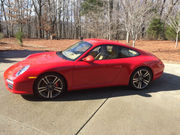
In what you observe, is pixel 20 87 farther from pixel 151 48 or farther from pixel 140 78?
pixel 151 48

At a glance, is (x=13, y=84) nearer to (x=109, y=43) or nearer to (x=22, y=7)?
(x=109, y=43)

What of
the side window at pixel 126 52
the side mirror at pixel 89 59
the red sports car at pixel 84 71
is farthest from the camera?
the side window at pixel 126 52

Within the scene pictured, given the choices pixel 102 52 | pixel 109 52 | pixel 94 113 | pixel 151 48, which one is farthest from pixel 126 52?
pixel 151 48

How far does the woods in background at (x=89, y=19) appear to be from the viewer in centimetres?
1585

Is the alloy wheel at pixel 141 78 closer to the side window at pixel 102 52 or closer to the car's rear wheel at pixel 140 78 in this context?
the car's rear wheel at pixel 140 78

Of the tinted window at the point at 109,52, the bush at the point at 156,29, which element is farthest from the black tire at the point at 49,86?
the bush at the point at 156,29

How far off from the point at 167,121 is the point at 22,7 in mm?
30543

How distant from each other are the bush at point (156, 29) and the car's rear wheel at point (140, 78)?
1993 centimetres

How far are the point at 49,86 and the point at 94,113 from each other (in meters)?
1.15

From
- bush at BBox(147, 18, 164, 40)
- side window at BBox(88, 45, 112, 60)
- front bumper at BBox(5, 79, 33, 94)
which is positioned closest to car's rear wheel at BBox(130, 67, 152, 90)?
side window at BBox(88, 45, 112, 60)

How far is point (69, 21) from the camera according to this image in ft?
122

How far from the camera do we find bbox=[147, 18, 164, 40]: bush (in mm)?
21734

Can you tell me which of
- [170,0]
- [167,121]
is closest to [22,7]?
[170,0]

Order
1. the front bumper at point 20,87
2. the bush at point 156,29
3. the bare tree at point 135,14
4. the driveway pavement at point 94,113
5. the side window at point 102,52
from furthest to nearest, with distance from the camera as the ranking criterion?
the bush at point 156,29 → the bare tree at point 135,14 → the side window at point 102,52 → the front bumper at point 20,87 → the driveway pavement at point 94,113
